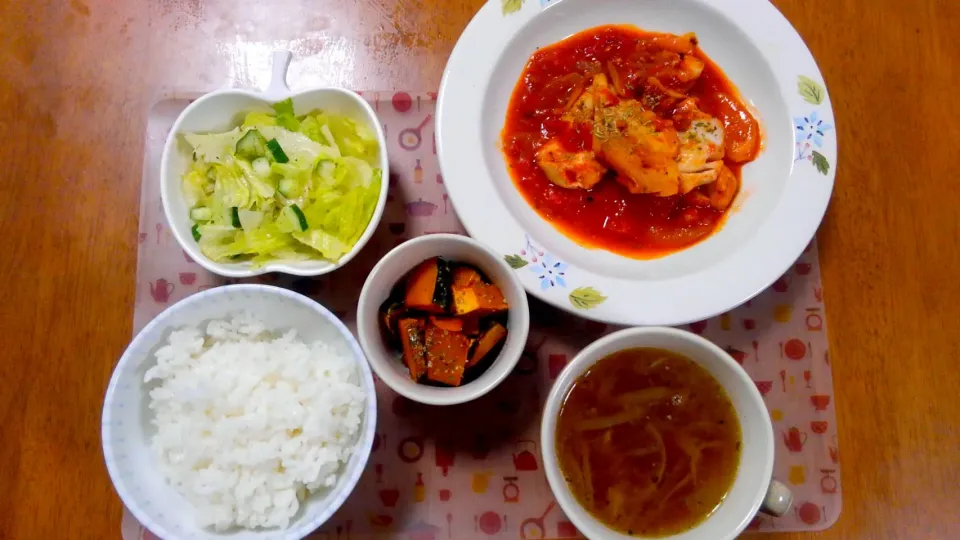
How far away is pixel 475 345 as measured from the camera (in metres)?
1.66

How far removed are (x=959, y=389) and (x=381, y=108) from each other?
6.26ft

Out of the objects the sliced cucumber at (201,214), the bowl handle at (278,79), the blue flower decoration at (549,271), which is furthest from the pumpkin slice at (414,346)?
the bowl handle at (278,79)

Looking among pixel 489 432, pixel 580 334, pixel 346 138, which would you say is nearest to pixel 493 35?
pixel 346 138

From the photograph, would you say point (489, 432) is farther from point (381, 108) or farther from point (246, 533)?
point (381, 108)

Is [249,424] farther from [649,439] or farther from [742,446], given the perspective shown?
[742,446]

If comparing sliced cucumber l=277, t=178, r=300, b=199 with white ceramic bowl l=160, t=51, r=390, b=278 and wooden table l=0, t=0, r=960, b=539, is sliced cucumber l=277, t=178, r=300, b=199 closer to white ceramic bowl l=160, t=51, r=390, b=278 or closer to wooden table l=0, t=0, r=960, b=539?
white ceramic bowl l=160, t=51, r=390, b=278

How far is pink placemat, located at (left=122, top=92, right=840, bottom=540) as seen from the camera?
1833 mm

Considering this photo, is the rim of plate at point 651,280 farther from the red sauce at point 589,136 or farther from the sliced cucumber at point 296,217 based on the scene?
the sliced cucumber at point 296,217

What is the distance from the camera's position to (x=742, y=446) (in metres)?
1.61

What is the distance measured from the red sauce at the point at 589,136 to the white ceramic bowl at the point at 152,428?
73 centimetres

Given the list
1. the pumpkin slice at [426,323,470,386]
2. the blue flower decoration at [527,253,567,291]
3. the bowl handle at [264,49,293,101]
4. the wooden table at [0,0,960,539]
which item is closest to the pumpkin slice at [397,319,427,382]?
the pumpkin slice at [426,323,470,386]

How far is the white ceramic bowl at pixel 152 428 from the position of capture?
5.08 ft

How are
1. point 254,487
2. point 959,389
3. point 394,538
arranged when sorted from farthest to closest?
point 959,389 < point 394,538 < point 254,487

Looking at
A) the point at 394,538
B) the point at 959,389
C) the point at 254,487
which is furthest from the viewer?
the point at 959,389
